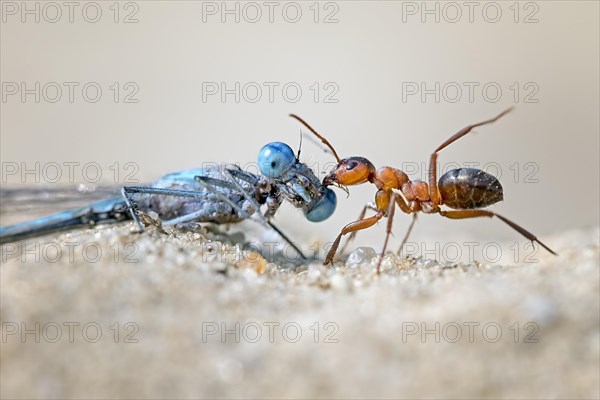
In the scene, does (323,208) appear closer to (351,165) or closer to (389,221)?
(351,165)

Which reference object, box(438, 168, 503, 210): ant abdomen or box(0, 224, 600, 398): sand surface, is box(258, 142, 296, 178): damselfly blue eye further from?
box(0, 224, 600, 398): sand surface

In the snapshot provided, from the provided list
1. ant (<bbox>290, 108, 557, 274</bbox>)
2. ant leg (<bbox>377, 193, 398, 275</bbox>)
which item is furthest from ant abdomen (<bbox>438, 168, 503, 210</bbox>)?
ant leg (<bbox>377, 193, 398, 275</bbox>)

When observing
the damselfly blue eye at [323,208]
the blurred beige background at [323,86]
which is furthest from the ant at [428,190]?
the blurred beige background at [323,86]

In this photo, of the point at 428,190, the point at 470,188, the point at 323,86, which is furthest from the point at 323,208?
the point at 323,86

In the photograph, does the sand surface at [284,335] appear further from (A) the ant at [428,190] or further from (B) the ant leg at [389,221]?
(A) the ant at [428,190]

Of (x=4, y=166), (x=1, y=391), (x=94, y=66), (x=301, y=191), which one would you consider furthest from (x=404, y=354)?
(x=94, y=66)
